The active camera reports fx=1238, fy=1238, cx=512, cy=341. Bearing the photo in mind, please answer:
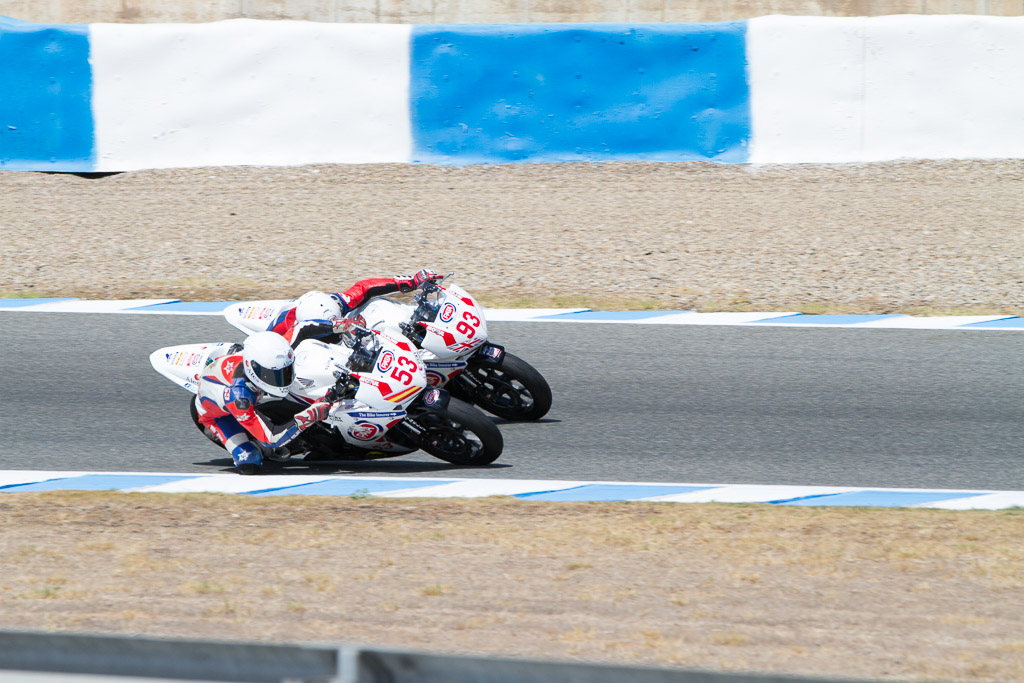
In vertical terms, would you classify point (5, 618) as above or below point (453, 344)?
below

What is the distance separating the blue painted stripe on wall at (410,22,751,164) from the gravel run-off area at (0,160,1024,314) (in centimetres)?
49

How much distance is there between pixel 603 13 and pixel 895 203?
16.2ft

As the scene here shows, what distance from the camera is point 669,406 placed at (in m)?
8.61

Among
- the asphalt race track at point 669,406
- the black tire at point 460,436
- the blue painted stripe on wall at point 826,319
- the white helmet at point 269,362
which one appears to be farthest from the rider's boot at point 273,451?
the blue painted stripe on wall at point 826,319

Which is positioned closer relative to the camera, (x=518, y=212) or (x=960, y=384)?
(x=960, y=384)

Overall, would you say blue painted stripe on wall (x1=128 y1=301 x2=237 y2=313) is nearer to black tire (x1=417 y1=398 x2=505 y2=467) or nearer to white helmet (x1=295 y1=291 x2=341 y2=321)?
white helmet (x1=295 y1=291 x2=341 y2=321)

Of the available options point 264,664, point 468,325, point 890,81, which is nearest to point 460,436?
point 468,325

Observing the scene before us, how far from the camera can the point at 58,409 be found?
28.1ft

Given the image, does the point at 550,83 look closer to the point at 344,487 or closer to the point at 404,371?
the point at 404,371

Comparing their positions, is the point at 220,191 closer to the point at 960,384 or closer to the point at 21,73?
the point at 21,73

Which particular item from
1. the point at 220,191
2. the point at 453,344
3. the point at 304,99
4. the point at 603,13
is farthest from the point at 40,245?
the point at 603,13

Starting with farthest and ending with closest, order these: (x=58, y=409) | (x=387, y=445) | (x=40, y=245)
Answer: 1. (x=40, y=245)
2. (x=58, y=409)
3. (x=387, y=445)

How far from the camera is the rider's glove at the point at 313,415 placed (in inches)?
282

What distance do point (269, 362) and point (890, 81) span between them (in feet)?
31.0
